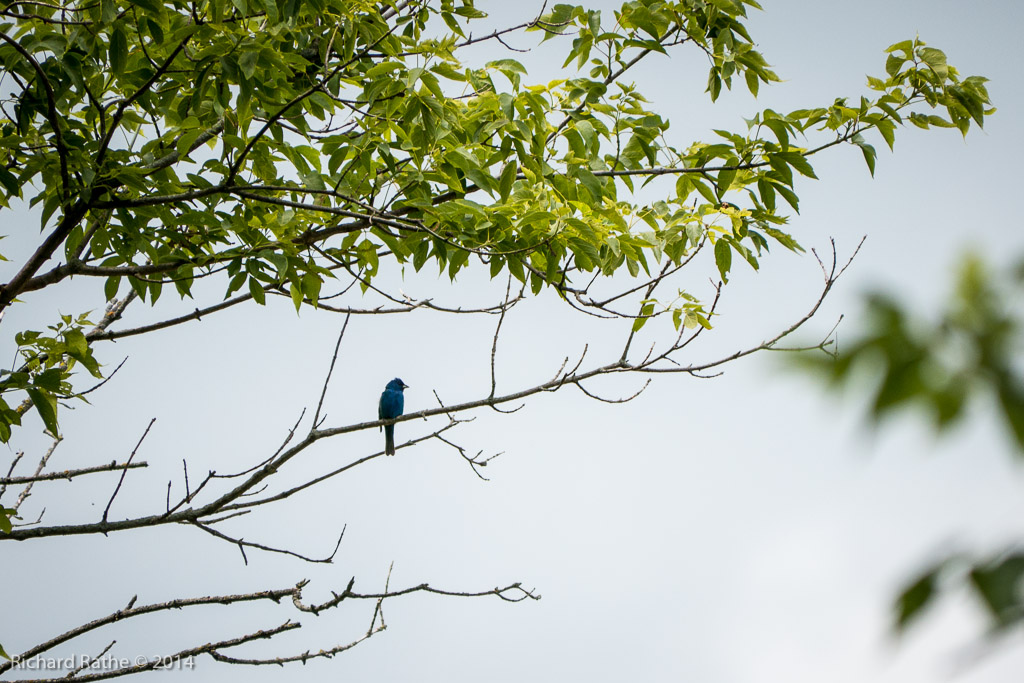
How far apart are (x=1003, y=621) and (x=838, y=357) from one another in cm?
25

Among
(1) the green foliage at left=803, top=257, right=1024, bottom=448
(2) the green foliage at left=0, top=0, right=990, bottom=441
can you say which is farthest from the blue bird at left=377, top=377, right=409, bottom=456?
(1) the green foliage at left=803, top=257, right=1024, bottom=448

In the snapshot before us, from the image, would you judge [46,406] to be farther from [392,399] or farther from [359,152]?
[392,399]

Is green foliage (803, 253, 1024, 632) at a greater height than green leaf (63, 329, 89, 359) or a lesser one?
lesser

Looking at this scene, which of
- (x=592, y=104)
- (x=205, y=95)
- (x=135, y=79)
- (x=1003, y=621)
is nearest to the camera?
(x=1003, y=621)

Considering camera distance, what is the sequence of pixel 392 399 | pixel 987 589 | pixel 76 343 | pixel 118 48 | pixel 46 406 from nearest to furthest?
pixel 987 589, pixel 118 48, pixel 46 406, pixel 76 343, pixel 392 399

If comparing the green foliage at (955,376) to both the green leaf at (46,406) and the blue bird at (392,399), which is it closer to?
the green leaf at (46,406)

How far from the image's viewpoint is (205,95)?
315 cm

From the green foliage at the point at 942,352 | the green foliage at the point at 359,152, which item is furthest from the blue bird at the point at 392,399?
the green foliage at the point at 942,352

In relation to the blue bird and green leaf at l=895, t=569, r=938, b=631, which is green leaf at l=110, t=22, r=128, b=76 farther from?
the blue bird

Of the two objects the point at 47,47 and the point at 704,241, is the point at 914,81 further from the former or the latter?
the point at 47,47

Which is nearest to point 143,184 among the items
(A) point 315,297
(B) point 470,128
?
(A) point 315,297

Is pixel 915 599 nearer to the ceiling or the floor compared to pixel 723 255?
nearer to the floor

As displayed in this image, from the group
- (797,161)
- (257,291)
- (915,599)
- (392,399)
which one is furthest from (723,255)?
(392,399)

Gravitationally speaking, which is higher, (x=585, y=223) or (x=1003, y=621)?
(x=585, y=223)
